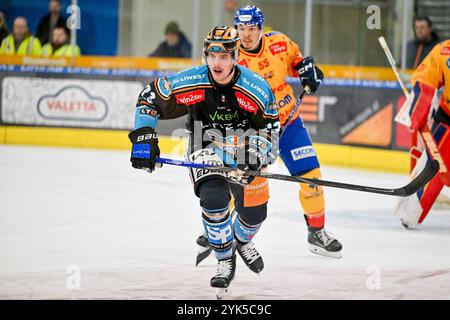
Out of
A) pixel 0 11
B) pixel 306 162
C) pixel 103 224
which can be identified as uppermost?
pixel 0 11

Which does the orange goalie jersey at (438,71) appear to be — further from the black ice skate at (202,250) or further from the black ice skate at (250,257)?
the black ice skate at (250,257)

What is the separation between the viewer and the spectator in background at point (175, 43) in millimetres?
10992

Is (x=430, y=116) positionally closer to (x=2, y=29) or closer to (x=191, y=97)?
(x=191, y=97)

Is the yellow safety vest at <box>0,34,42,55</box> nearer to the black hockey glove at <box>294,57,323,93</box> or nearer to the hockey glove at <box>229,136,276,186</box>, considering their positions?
the black hockey glove at <box>294,57,323,93</box>

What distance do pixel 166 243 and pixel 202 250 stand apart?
1.86 ft

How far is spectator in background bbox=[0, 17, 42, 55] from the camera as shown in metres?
11.1

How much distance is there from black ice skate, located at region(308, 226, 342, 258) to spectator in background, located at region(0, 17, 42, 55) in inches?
232

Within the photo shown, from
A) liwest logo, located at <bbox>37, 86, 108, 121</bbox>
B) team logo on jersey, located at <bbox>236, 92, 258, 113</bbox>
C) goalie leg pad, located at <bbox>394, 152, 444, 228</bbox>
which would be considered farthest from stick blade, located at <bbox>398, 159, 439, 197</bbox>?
liwest logo, located at <bbox>37, 86, 108, 121</bbox>

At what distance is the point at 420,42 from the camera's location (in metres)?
9.66

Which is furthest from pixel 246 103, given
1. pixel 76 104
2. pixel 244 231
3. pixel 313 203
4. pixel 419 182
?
pixel 76 104

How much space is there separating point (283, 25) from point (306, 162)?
6776 mm

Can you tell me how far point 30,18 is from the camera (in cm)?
1167
